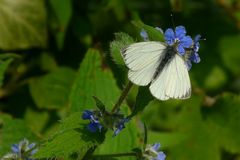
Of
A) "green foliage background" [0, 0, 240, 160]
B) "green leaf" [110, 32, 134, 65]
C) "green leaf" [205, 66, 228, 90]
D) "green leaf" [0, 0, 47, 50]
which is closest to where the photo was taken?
"green leaf" [110, 32, 134, 65]

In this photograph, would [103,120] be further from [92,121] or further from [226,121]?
[226,121]

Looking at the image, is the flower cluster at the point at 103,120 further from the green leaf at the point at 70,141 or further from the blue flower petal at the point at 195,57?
the blue flower petal at the point at 195,57

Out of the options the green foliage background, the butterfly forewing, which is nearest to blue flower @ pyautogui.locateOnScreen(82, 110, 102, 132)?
the butterfly forewing

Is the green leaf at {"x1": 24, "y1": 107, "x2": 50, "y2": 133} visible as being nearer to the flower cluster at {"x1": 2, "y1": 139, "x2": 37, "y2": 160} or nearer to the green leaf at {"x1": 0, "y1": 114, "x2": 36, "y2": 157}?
the green leaf at {"x1": 0, "y1": 114, "x2": 36, "y2": 157}

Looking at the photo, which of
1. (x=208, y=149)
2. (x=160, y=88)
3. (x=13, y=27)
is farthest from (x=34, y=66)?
(x=160, y=88)

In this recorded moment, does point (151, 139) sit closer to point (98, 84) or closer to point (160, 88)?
point (98, 84)

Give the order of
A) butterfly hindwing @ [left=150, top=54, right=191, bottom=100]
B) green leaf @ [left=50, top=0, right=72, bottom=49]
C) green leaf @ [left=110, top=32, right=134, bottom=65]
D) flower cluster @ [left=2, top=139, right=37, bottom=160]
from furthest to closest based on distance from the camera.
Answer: green leaf @ [left=50, top=0, right=72, bottom=49]
flower cluster @ [left=2, top=139, right=37, bottom=160]
green leaf @ [left=110, top=32, right=134, bottom=65]
butterfly hindwing @ [left=150, top=54, right=191, bottom=100]

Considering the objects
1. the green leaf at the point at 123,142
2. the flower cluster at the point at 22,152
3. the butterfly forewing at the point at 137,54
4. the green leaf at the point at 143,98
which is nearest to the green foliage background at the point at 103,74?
the green leaf at the point at 123,142
